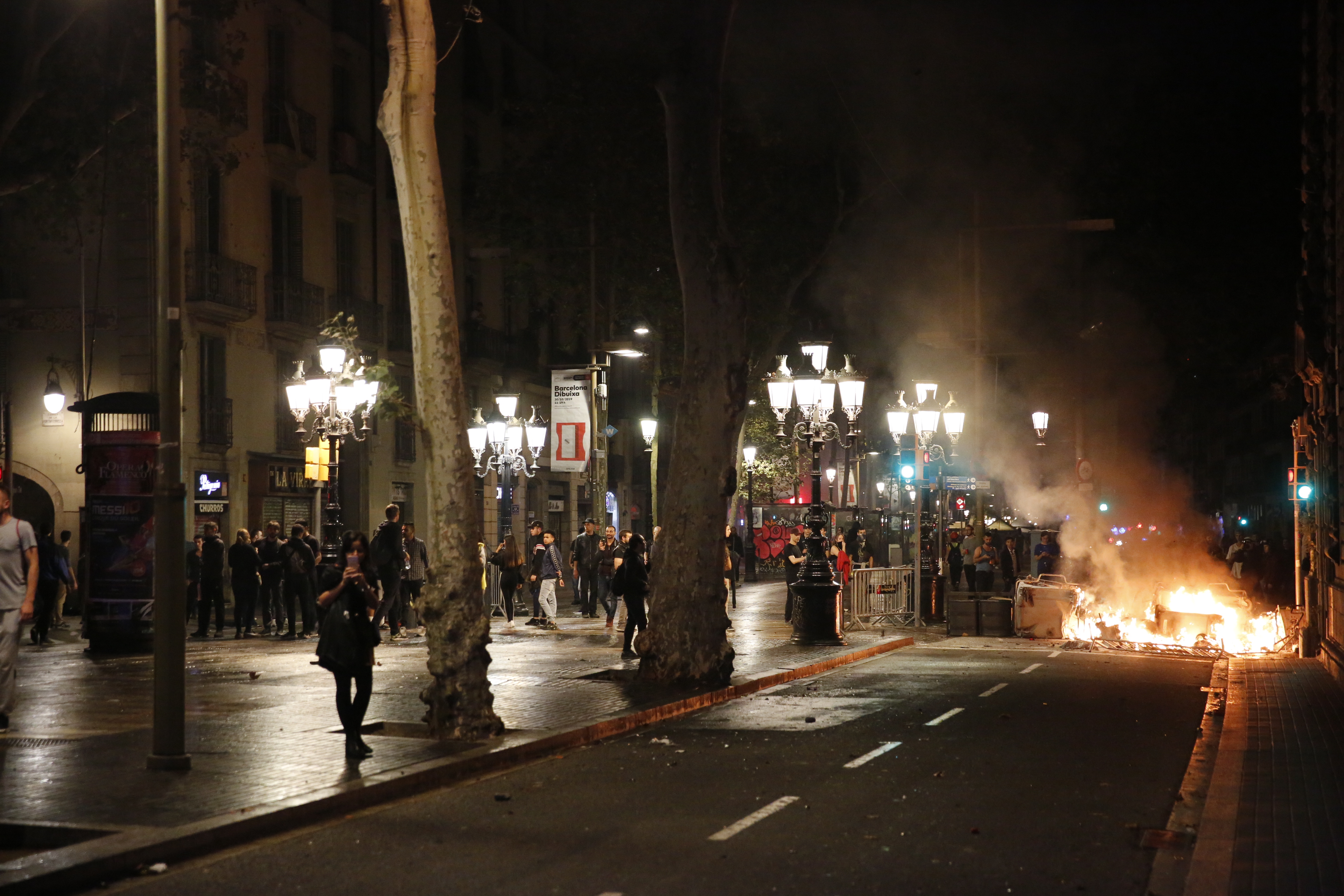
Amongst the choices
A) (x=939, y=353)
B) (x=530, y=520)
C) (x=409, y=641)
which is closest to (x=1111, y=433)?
(x=939, y=353)

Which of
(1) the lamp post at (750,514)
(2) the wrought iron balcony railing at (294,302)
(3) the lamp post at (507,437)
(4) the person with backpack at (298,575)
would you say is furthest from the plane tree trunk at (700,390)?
(1) the lamp post at (750,514)

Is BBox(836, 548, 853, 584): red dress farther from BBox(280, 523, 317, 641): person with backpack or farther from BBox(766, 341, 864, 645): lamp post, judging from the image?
BBox(280, 523, 317, 641): person with backpack

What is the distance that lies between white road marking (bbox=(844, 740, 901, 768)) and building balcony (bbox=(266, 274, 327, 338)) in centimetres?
2313

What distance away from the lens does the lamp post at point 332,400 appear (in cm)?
1994

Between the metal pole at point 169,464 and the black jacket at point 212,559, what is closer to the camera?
the metal pole at point 169,464

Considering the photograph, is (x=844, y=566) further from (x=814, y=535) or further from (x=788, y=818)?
(x=788, y=818)

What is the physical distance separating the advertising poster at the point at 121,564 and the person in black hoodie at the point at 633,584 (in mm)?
5919

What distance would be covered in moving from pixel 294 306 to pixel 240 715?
2122 centimetres

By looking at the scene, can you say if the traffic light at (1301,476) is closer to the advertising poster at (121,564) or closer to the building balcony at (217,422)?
the advertising poster at (121,564)

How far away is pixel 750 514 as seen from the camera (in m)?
43.9

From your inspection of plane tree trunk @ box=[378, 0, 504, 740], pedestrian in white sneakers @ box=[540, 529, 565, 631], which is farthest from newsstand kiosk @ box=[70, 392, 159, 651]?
plane tree trunk @ box=[378, 0, 504, 740]

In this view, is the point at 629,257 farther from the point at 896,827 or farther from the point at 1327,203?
the point at 896,827

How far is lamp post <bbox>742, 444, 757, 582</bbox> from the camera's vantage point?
42656 millimetres

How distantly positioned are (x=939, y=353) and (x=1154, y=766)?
81.9ft
